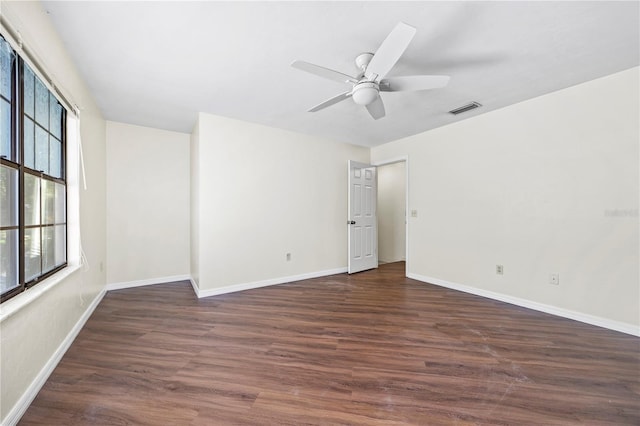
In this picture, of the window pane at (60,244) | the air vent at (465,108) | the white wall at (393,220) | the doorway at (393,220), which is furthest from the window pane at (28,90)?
the white wall at (393,220)

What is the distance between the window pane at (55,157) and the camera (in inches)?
82.6

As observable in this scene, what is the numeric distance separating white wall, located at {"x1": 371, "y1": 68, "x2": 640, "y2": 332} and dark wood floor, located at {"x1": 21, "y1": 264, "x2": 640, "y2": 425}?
430 millimetres

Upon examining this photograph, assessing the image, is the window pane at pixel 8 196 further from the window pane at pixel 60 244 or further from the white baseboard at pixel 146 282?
the white baseboard at pixel 146 282

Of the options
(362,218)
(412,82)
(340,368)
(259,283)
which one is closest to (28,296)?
(340,368)

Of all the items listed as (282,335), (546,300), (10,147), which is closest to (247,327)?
(282,335)

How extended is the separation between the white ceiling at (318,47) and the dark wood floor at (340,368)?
241 centimetres

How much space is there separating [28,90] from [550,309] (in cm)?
501

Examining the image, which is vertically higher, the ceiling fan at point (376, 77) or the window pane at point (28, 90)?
the ceiling fan at point (376, 77)

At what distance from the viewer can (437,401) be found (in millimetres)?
1529

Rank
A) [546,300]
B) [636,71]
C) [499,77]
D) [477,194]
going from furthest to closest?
[477,194]
[546,300]
[499,77]
[636,71]

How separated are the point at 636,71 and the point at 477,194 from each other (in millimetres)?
1714

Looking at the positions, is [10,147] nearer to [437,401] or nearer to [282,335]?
[282,335]

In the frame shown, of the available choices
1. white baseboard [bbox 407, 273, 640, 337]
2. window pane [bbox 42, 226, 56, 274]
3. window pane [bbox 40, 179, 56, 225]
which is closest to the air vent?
white baseboard [bbox 407, 273, 640, 337]

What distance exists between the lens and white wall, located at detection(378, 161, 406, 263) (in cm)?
586
